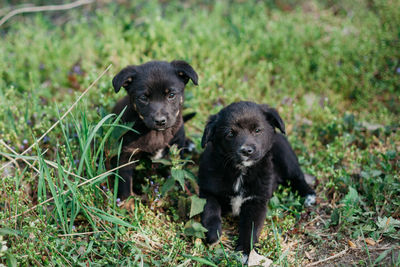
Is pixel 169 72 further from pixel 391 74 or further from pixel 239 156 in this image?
pixel 391 74

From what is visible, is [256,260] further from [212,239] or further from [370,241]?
[370,241]

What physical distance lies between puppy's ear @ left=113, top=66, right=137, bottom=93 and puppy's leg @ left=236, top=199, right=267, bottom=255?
164cm

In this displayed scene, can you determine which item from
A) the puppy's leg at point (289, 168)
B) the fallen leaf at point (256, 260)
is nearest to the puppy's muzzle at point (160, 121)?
the puppy's leg at point (289, 168)

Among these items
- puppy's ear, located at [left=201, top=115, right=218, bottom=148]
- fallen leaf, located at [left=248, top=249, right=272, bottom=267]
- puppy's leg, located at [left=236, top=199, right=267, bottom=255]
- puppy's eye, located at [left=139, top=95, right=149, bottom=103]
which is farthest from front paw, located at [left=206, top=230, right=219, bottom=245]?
puppy's eye, located at [left=139, top=95, right=149, bottom=103]

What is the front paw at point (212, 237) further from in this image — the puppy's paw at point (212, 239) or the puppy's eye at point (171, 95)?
the puppy's eye at point (171, 95)

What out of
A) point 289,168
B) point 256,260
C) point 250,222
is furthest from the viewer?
point 289,168

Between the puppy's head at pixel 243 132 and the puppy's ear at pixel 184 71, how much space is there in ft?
1.64

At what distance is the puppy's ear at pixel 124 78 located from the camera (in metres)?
3.79

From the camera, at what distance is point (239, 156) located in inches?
139

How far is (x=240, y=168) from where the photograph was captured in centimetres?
378

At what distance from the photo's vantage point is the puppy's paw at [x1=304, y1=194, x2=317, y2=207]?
13.3ft

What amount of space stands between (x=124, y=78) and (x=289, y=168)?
1918 millimetres

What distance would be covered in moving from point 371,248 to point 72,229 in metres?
2.53

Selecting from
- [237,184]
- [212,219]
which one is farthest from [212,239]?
[237,184]
